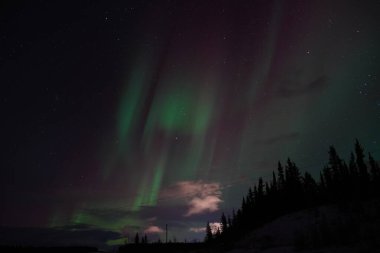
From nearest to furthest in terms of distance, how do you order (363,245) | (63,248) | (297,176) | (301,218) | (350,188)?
(363,245), (301,218), (350,188), (297,176), (63,248)

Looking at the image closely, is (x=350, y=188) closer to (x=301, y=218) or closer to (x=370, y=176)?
(x=370, y=176)

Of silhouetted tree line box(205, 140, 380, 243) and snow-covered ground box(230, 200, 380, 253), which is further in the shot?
silhouetted tree line box(205, 140, 380, 243)

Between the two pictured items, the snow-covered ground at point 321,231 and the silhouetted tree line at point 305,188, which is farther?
the silhouetted tree line at point 305,188

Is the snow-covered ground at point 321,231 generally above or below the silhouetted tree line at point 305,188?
below

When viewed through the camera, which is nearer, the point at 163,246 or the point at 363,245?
the point at 363,245

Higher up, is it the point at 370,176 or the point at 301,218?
the point at 370,176

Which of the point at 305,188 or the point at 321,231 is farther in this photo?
the point at 305,188

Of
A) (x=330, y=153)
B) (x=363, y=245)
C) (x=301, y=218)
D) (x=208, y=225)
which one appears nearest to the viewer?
(x=363, y=245)

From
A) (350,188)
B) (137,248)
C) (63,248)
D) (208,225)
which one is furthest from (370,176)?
(63,248)

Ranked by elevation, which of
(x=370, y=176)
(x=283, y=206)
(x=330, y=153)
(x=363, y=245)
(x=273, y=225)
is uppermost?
(x=330, y=153)

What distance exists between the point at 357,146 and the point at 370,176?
11.8m

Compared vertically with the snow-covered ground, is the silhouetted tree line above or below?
above

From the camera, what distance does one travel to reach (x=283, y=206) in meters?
86.5

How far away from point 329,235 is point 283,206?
238ft
